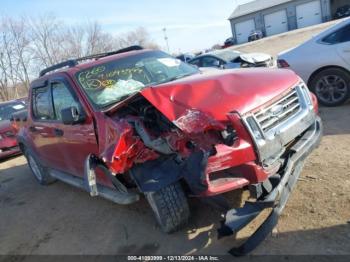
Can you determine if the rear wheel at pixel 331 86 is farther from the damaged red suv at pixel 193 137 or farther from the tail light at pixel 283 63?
the damaged red suv at pixel 193 137

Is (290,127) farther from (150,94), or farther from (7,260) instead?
(7,260)

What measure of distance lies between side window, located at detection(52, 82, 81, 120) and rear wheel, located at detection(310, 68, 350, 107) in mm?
4725

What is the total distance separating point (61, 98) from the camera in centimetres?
522

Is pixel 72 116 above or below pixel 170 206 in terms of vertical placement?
above

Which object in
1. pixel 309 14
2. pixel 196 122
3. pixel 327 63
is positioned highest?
pixel 196 122

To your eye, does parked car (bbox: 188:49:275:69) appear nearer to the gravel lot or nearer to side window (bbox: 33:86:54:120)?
the gravel lot

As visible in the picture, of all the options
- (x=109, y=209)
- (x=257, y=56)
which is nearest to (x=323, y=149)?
(x=109, y=209)

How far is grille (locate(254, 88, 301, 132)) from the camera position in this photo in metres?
3.53

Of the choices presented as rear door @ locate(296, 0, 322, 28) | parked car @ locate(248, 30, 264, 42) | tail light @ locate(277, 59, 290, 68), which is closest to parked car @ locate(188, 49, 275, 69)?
tail light @ locate(277, 59, 290, 68)

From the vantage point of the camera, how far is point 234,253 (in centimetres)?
336

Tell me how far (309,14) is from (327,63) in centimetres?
4365

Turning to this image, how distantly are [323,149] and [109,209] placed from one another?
3.05 m

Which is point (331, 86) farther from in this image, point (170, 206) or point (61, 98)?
point (61, 98)

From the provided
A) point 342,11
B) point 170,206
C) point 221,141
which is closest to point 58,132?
point 170,206
